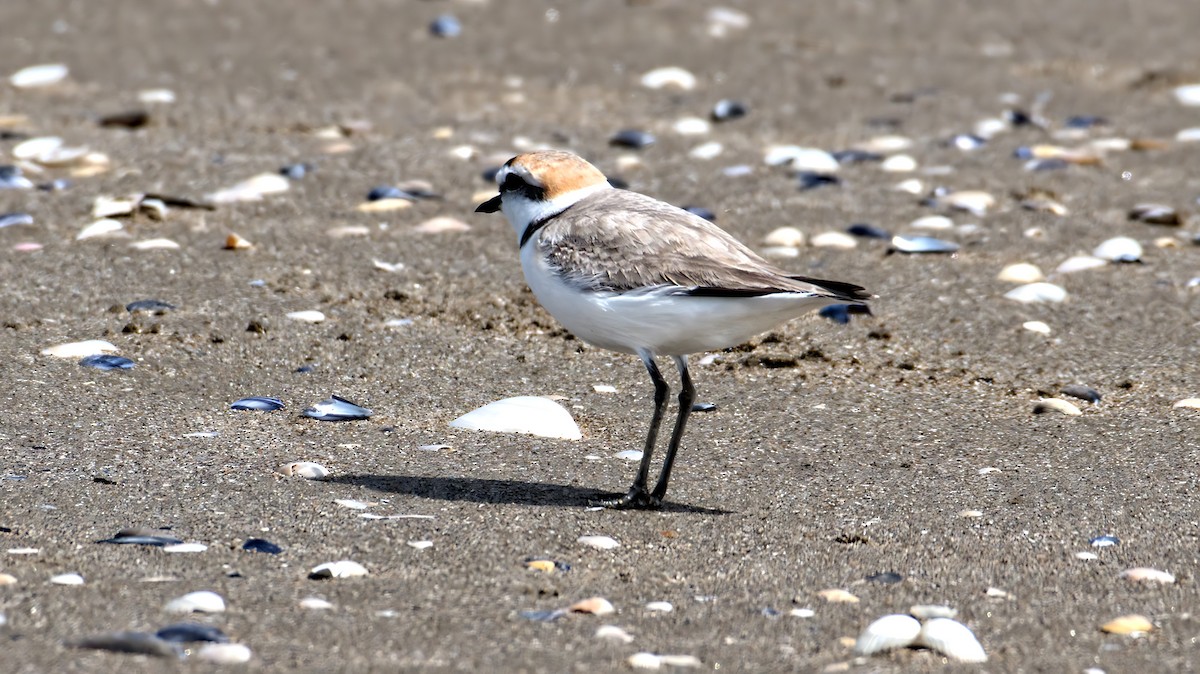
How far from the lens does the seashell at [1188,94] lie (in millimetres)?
9867

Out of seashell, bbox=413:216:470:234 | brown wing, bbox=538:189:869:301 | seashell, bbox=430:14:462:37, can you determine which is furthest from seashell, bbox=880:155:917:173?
brown wing, bbox=538:189:869:301

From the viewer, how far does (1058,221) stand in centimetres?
768

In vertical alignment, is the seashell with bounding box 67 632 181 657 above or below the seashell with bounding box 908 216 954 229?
below

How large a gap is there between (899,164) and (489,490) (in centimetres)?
475

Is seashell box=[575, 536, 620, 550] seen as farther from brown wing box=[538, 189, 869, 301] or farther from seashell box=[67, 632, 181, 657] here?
seashell box=[67, 632, 181, 657]

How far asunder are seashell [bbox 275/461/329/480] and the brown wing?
98cm

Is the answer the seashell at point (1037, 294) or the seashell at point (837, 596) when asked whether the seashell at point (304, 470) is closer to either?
the seashell at point (837, 596)

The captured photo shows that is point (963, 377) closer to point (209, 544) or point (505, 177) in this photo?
point (505, 177)

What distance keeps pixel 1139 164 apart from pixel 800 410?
4229 millimetres

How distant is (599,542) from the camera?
4.17 meters

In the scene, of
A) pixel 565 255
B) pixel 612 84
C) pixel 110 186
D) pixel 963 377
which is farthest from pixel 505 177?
pixel 612 84

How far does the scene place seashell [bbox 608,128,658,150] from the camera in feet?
29.1

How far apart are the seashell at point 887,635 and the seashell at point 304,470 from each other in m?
1.90

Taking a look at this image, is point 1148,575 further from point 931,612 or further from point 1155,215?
point 1155,215
